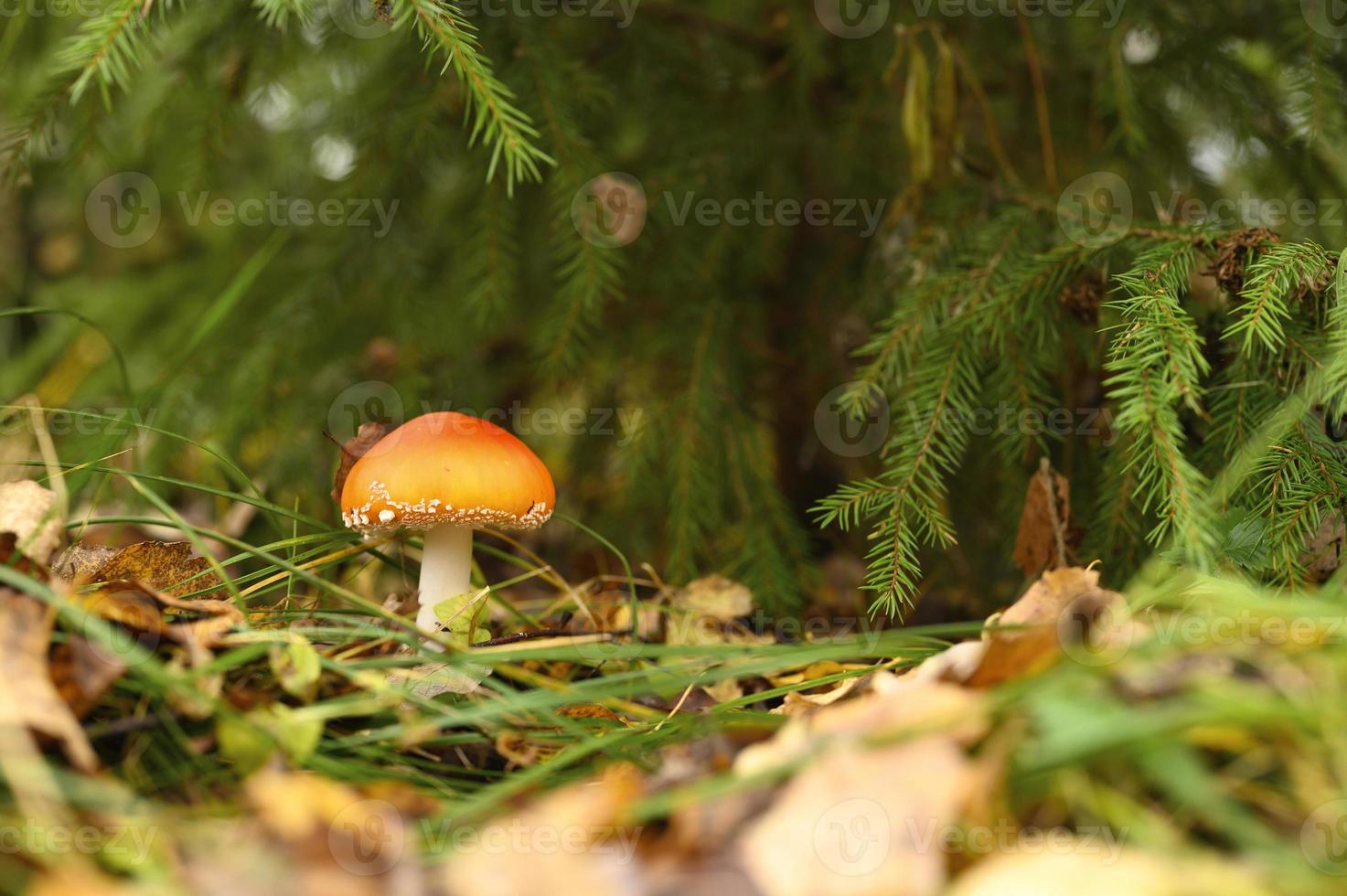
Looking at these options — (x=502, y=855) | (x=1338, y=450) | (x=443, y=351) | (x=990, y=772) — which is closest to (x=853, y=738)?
(x=990, y=772)

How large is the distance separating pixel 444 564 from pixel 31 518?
621 mm

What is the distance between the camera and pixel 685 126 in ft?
7.91

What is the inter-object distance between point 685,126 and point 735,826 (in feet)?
6.33

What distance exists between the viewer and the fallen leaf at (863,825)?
77cm

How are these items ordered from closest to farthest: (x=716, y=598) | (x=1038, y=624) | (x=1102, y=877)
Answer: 1. (x=1102, y=877)
2. (x=1038, y=624)
3. (x=716, y=598)

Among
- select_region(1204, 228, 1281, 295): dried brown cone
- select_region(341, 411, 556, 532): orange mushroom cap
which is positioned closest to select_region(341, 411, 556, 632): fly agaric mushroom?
select_region(341, 411, 556, 532): orange mushroom cap

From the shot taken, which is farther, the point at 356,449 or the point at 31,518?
the point at 356,449

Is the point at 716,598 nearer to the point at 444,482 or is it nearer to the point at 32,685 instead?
the point at 444,482

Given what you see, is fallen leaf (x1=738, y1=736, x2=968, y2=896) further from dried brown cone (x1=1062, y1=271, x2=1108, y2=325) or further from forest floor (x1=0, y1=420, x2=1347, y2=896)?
dried brown cone (x1=1062, y1=271, x2=1108, y2=325)

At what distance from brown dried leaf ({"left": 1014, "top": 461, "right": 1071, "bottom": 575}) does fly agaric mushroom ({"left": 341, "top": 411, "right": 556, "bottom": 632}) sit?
844mm

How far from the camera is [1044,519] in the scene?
171 centimetres

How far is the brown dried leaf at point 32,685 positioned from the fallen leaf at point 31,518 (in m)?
0.16

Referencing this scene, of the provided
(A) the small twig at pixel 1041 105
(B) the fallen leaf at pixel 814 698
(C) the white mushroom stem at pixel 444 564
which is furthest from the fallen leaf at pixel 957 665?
(A) the small twig at pixel 1041 105

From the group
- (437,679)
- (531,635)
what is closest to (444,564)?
(531,635)
